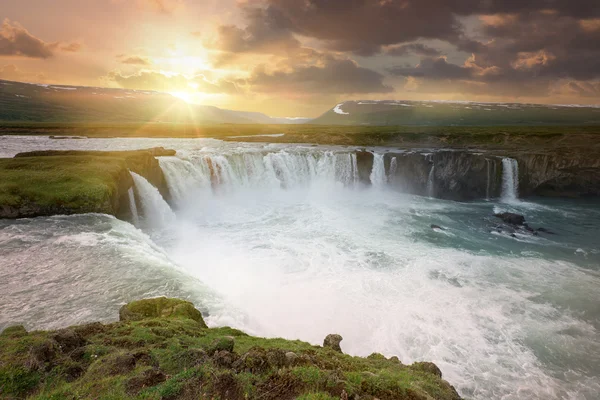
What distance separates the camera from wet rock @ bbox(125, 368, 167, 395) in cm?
597

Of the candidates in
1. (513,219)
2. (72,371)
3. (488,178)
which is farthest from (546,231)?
(72,371)

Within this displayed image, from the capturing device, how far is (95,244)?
54.0 ft

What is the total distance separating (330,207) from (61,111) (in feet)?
741

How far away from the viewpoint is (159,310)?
425 inches

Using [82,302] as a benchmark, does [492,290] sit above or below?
below

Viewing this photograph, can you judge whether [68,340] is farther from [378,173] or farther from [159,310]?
[378,173]

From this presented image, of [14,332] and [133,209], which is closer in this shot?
[14,332]

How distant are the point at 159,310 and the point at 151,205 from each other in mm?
20198

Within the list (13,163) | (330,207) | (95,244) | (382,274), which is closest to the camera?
(95,244)

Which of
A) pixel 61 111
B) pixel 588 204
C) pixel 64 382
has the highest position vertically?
pixel 61 111

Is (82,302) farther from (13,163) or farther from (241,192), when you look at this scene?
(241,192)

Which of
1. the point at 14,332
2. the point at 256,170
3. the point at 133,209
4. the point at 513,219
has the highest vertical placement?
the point at 256,170

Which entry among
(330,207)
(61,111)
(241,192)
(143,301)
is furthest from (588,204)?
(61,111)

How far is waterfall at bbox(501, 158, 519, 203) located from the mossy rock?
48.3 metres
